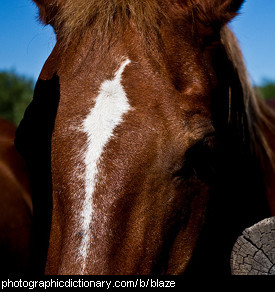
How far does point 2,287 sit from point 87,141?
1.13 meters

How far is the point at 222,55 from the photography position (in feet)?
7.55

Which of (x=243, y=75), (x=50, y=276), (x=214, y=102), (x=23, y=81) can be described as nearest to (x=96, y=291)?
(x=50, y=276)

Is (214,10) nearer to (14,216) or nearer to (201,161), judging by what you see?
(201,161)

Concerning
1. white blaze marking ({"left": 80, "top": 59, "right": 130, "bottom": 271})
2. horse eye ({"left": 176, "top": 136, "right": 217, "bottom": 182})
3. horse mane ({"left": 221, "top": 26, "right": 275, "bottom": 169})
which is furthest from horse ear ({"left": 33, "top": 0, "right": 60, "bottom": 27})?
horse eye ({"left": 176, "top": 136, "right": 217, "bottom": 182})

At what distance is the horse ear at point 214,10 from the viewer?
205 cm

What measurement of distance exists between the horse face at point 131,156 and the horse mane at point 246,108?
0.59 m

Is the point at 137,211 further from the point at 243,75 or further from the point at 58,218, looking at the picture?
the point at 243,75

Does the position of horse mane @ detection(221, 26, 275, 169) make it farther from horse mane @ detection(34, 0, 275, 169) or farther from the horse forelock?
the horse forelock

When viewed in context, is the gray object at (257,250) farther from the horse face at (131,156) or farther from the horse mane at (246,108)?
the horse mane at (246,108)

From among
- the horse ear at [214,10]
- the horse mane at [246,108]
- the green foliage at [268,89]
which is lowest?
the horse mane at [246,108]

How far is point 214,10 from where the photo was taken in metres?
2.05

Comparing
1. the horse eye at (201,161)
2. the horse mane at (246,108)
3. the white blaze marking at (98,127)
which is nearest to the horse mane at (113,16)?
the horse mane at (246,108)

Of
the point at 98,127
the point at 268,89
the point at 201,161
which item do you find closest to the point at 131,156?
the point at 98,127

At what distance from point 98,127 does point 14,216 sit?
1693 millimetres
